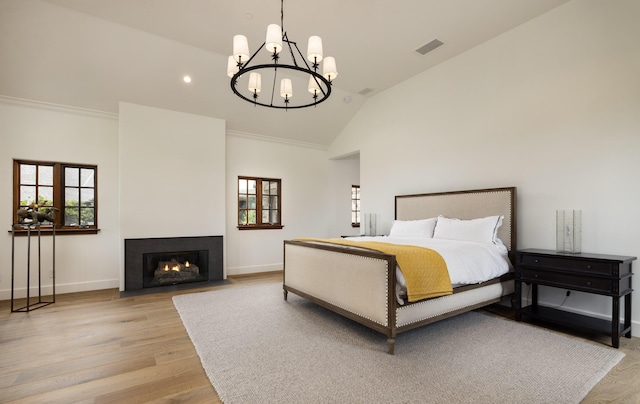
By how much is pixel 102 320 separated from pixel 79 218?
211cm

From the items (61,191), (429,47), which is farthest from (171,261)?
(429,47)

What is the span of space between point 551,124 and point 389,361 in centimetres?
313

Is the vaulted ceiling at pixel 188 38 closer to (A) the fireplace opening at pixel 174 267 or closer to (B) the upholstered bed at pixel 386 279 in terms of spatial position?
(B) the upholstered bed at pixel 386 279

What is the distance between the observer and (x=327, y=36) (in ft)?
12.7

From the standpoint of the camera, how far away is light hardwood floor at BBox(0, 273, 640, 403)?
1907mm

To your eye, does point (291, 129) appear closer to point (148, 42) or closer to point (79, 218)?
point (148, 42)

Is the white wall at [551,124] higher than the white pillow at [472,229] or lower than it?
higher

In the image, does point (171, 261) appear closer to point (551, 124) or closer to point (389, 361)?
point (389, 361)

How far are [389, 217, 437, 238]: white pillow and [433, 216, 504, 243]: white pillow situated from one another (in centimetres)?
21

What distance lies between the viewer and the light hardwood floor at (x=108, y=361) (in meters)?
1.91

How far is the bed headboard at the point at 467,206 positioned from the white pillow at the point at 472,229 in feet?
0.44

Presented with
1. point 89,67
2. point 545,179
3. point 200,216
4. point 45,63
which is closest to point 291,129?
point 200,216

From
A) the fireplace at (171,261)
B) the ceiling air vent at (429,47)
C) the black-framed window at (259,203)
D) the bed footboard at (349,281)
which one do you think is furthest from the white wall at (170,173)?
the ceiling air vent at (429,47)

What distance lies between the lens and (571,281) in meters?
2.78
